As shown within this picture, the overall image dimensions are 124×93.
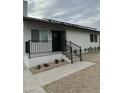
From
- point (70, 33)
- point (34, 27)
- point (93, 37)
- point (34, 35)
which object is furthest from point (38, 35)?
point (93, 37)

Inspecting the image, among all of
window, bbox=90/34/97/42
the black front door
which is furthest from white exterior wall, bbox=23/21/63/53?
window, bbox=90/34/97/42

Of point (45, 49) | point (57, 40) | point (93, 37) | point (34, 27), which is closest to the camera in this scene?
point (34, 27)

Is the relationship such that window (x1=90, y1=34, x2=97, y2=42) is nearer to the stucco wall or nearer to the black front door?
the stucco wall

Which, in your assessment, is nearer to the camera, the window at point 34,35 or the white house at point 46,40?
the white house at point 46,40

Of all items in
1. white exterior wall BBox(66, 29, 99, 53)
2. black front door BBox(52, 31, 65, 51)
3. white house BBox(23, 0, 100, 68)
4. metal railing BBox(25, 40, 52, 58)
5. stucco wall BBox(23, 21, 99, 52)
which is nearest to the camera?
white house BBox(23, 0, 100, 68)

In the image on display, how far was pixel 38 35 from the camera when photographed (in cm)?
1144

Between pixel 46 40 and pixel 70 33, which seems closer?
pixel 46 40

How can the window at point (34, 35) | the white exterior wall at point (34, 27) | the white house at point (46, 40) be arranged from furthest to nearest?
the window at point (34, 35)
the white exterior wall at point (34, 27)
the white house at point (46, 40)

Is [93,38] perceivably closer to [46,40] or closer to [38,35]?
[46,40]

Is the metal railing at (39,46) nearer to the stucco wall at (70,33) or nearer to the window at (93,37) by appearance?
the stucco wall at (70,33)

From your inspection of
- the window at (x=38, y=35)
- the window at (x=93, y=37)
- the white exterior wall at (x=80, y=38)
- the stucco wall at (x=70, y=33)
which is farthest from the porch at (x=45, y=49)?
the window at (x=93, y=37)

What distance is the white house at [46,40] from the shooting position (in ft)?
32.2

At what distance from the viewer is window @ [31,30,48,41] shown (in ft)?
36.4

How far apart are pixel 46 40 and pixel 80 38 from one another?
546 centimetres
